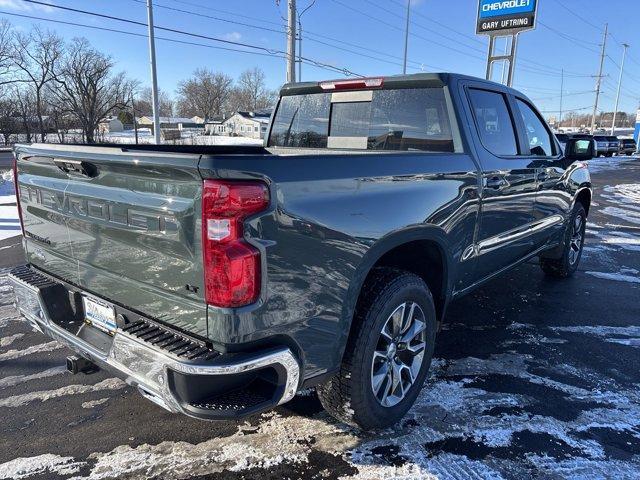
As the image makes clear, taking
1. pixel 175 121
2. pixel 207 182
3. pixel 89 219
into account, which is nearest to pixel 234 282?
pixel 207 182

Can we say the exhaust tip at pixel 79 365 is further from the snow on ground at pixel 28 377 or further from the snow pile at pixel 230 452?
the snow on ground at pixel 28 377

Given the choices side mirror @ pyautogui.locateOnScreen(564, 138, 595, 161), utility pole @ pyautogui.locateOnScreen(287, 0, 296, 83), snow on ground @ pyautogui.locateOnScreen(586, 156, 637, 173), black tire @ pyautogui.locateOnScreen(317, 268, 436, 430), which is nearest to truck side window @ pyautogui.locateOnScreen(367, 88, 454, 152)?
black tire @ pyautogui.locateOnScreen(317, 268, 436, 430)

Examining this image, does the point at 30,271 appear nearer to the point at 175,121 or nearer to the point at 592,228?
the point at 592,228

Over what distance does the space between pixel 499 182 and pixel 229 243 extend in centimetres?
244

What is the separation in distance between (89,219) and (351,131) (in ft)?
6.96

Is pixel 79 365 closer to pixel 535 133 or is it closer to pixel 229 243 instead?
pixel 229 243

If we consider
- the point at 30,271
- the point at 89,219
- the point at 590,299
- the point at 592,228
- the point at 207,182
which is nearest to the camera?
the point at 207,182

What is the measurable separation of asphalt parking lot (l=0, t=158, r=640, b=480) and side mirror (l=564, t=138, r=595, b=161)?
72.7 inches

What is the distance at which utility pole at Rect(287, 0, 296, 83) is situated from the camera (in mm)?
15570

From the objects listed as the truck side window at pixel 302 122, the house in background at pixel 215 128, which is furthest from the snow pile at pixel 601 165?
the house in background at pixel 215 128

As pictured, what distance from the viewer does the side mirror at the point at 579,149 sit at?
489 cm

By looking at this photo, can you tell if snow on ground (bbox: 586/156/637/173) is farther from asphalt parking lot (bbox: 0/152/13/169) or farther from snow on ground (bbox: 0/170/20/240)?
asphalt parking lot (bbox: 0/152/13/169)

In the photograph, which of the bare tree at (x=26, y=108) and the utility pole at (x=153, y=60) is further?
the bare tree at (x=26, y=108)

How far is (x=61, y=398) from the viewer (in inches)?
123
